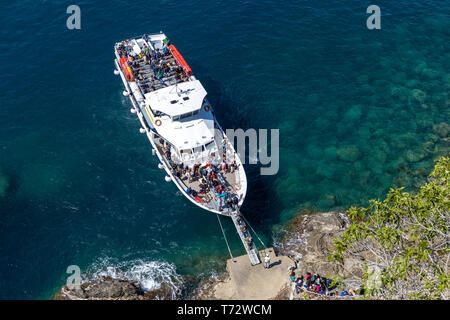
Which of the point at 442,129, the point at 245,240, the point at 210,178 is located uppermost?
the point at 210,178

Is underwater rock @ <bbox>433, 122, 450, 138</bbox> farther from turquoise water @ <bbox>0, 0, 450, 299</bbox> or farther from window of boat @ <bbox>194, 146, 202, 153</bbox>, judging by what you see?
window of boat @ <bbox>194, 146, 202, 153</bbox>

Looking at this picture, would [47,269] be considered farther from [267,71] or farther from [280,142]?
[267,71]

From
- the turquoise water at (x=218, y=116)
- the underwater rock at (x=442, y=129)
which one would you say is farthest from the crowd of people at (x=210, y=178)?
the underwater rock at (x=442, y=129)

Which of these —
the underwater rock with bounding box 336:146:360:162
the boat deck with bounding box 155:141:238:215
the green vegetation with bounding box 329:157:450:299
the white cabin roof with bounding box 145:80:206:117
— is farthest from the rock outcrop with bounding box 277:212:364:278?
the white cabin roof with bounding box 145:80:206:117

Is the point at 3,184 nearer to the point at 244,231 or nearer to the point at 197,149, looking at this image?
the point at 197,149

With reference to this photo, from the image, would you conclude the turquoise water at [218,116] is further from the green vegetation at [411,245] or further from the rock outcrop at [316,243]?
the green vegetation at [411,245]

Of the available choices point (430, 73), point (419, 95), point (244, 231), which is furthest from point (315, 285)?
point (430, 73)
